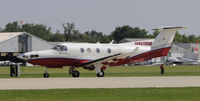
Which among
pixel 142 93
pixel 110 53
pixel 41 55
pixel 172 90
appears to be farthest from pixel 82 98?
pixel 110 53

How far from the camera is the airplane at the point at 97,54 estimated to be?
48266 millimetres

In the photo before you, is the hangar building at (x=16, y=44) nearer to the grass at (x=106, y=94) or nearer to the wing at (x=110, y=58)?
the wing at (x=110, y=58)

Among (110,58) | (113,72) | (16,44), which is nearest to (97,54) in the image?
(110,58)

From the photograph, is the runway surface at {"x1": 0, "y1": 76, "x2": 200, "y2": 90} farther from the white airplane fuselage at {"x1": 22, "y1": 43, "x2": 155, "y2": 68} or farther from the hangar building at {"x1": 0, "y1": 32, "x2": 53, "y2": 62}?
the hangar building at {"x1": 0, "y1": 32, "x2": 53, "y2": 62}

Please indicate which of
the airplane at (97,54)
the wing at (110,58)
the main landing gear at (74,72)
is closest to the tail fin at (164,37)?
the airplane at (97,54)

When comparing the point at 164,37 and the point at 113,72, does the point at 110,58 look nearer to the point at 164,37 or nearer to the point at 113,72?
the point at 164,37

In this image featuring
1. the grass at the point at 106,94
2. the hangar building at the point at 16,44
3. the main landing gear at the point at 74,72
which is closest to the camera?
the grass at the point at 106,94

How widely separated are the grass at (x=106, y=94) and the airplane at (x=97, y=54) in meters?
18.8

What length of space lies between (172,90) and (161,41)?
22758mm

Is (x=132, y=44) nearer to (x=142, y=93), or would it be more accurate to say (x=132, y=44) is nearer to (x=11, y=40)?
(x=142, y=93)

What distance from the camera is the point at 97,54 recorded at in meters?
50.8

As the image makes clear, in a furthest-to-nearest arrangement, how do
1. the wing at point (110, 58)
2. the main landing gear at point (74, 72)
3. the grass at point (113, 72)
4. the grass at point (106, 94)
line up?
the grass at point (113, 72), the main landing gear at point (74, 72), the wing at point (110, 58), the grass at point (106, 94)

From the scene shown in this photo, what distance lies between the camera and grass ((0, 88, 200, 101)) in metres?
25.0

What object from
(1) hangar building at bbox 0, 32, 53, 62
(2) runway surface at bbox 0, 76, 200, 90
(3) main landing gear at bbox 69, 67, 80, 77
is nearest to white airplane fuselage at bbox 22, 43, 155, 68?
(3) main landing gear at bbox 69, 67, 80, 77
